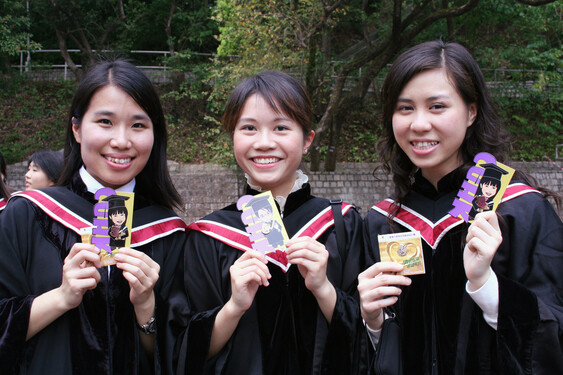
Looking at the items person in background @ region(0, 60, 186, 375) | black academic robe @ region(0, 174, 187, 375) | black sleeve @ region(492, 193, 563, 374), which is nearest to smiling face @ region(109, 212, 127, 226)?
person in background @ region(0, 60, 186, 375)

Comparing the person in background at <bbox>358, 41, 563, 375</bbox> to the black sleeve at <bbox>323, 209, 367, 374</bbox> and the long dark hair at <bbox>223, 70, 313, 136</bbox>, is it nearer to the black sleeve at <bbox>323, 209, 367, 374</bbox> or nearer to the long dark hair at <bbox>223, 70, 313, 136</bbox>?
the black sleeve at <bbox>323, 209, 367, 374</bbox>

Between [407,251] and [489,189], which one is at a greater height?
[489,189]

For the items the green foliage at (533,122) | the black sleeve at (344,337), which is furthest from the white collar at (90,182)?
the green foliage at (533,122)

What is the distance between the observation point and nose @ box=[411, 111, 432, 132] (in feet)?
7.39

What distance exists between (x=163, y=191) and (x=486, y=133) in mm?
1746

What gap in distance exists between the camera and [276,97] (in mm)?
2441

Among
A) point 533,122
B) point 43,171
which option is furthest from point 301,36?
point 533,122

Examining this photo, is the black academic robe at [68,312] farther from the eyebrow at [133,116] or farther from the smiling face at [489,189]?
the smiling face at [489,189]

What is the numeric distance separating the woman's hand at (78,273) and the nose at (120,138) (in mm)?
551

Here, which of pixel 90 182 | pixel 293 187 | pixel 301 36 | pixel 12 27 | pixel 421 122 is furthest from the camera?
pixel 12 27

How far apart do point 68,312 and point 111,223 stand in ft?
1.61

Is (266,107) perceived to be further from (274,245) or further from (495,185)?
(495,185)

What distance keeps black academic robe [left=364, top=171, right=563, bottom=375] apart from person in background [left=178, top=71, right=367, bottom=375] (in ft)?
0.94

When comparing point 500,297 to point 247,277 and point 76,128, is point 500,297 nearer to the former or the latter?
point 247,277
